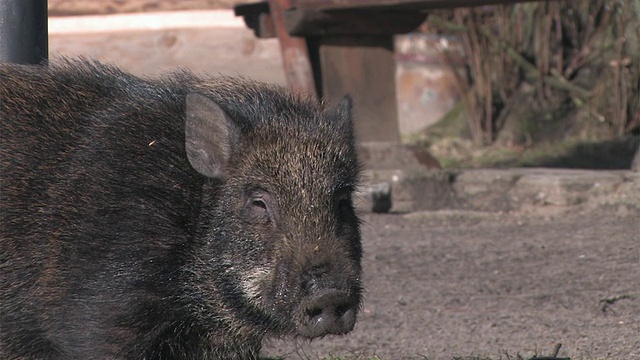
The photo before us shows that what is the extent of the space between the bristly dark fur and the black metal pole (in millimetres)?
407

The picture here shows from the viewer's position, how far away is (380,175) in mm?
7938

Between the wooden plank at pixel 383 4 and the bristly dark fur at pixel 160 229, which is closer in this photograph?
the bristly dark fur at pixel 160 229

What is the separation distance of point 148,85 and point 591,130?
23.8 feet

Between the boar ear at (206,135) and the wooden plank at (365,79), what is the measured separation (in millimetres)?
4660

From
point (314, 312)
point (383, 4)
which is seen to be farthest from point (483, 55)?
point (314, 312)

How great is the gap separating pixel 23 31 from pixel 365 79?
4635 mm

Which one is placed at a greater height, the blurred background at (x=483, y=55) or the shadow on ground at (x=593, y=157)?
the blurred background at (x=483, y=55)

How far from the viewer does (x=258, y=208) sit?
353 cm

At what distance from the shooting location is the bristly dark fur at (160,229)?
132 inches

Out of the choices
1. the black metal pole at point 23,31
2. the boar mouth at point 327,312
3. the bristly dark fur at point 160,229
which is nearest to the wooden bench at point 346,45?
the black metal pole at point 23,31

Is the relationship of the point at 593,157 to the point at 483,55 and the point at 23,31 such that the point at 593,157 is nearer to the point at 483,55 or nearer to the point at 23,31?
the point at 483,55

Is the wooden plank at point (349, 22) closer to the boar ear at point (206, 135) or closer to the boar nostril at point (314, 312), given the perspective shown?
the boar ear at point (206, 135)

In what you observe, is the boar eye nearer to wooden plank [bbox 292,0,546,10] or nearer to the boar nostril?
the boar nostril

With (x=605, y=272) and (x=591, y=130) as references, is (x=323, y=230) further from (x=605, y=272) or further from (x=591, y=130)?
(x=591, y=130)
